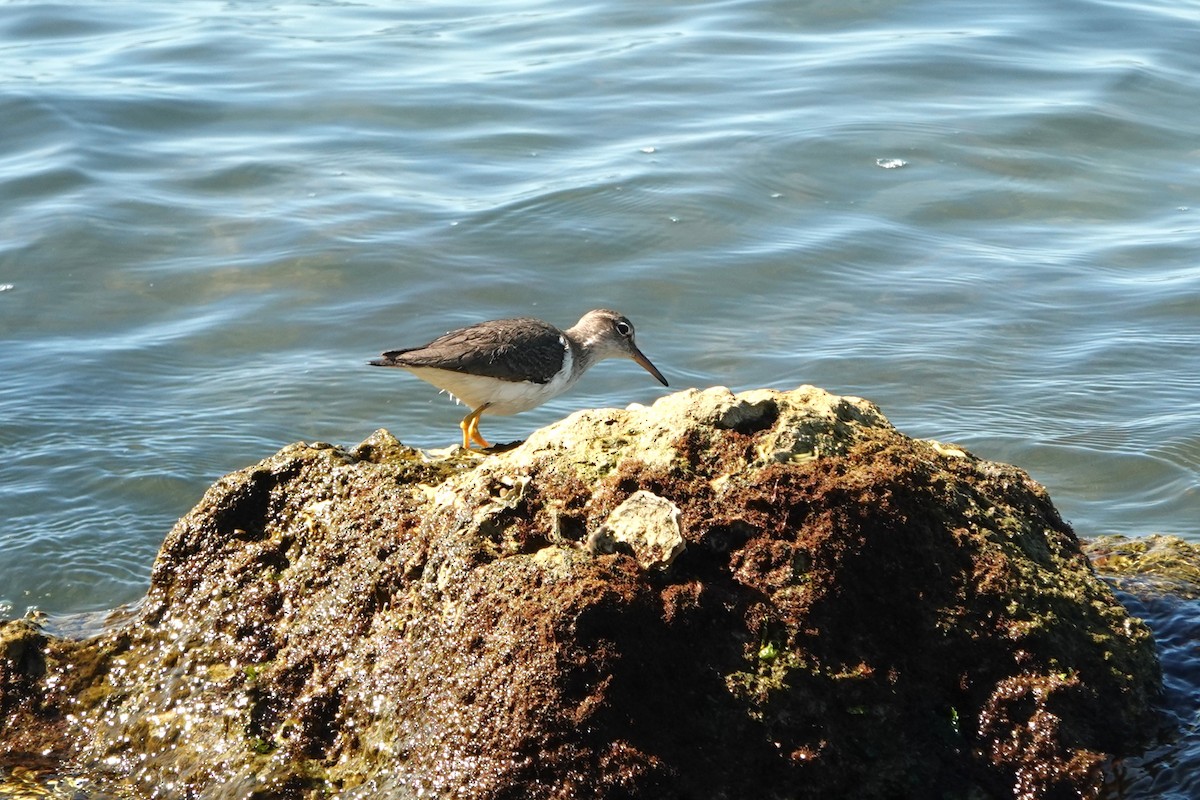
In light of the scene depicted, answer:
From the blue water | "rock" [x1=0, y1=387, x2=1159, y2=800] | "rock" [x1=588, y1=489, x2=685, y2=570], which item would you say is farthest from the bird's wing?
"rock" [x1=588, y1=489, x2=685, y2=570]

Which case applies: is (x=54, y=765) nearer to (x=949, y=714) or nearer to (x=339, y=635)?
(x=339, y=635)

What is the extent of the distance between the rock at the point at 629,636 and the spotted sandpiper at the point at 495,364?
7.76 feet

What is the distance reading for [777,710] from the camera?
3572 mm

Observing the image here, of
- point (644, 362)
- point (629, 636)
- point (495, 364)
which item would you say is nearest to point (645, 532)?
point (629, 636)

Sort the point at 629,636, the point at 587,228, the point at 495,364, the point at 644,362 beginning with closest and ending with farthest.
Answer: the point at 629,636
the point at 495,364
the point at 644,362
the point at 587,228

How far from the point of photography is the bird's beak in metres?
8.35

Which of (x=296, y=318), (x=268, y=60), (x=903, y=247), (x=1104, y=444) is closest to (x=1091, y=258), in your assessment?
(x=903, y=247)

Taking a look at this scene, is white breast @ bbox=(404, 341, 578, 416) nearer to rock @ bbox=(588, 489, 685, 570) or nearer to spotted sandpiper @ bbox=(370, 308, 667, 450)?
spotted sandpiper @ bbox=(370, 308, 667, 450)

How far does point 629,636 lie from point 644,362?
4969 mm

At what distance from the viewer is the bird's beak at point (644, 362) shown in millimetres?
8352

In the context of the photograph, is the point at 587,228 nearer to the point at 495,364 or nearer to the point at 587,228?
the point at 587,228

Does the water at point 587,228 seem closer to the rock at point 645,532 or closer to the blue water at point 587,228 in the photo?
the blue water at point 587,228

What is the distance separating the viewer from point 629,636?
3.58 m

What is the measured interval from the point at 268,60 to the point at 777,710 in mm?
13680
